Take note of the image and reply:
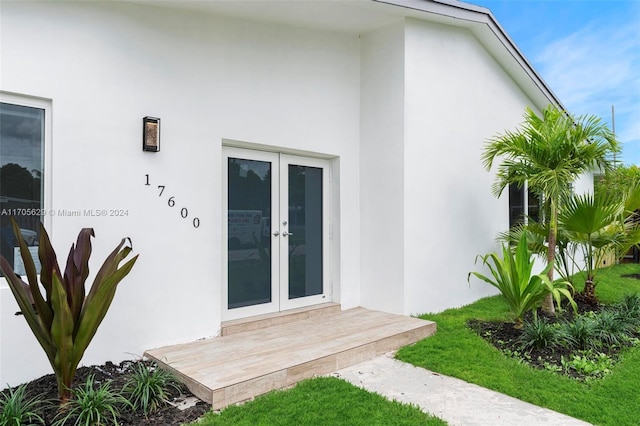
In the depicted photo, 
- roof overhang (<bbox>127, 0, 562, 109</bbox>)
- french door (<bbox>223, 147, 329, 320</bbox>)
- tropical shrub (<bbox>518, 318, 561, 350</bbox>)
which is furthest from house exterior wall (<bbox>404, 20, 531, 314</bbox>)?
tropical shrub (<bbox>518, 318, 561, 350</bbox>)

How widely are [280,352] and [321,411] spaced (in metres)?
1.01

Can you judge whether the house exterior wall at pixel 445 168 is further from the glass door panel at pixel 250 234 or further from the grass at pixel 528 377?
the glass door panel at pixel 250 234

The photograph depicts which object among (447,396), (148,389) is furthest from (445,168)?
(148,389)

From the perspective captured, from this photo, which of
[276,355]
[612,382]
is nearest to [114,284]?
[276,355]

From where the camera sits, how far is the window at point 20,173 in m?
3.44

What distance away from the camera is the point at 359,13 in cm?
537

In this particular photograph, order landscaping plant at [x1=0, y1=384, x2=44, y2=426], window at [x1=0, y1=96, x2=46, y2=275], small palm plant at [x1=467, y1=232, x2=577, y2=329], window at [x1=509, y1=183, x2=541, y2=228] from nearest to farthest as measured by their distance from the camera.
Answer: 1. landscaping plant at [x1=0, y1=384, x2=44, y2=426]
2. window at [x1=0, y1=96, x2=46, y2=275]
3. small palm plant at [x1=467, y1=232, x2=577, y2=329]
4. window at [x1=509, y1=183, x2=541, y2=228]

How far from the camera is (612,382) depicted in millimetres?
3557

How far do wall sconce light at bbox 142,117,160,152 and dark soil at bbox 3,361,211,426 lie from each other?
7.18 feet

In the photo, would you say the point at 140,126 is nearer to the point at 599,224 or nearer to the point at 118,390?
the point at 118,390

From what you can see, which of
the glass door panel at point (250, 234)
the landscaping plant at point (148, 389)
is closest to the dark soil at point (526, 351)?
the glass door panel at point (250, 234)

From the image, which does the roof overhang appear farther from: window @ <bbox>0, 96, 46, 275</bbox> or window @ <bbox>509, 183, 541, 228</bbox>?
window @ <bbox>509, 183, 541, 228</bbox>

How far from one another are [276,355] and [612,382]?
3.12 meters

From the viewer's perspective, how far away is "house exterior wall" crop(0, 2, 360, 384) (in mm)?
3549
